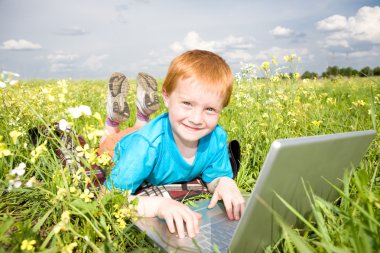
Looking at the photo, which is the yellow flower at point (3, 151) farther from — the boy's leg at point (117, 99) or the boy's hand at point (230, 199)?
the boy's leg at point (117, 99)

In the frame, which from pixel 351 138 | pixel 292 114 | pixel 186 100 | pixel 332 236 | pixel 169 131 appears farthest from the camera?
pixel 292 114

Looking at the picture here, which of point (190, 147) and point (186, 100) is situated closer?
point (186, 100)

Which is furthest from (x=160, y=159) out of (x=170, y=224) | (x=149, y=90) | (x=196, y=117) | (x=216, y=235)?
(x=149, y=90)

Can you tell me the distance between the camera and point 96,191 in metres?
1.74

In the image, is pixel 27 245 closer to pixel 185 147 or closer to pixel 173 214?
pixel 173 214

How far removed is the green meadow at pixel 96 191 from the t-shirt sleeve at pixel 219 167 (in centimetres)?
15

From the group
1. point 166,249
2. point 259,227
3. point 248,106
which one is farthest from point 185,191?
point 248,106

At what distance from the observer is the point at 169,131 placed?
2.54 meters

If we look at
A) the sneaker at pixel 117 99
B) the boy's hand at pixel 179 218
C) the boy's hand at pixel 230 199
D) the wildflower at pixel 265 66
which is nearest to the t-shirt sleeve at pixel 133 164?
the boy's hand at pixel 179 218

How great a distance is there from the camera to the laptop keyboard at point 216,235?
1692mm

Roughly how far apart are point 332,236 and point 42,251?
1113mm

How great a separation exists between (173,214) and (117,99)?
2.03m

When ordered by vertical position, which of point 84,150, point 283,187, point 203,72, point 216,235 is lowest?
point 216,235

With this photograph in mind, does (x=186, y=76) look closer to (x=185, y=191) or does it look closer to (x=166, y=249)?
(x=185, y=191)
